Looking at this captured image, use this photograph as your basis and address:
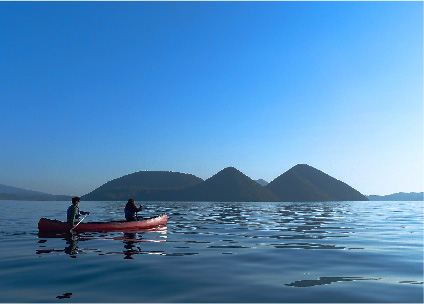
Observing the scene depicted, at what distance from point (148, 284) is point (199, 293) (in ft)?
6.44

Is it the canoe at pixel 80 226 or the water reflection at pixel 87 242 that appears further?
the canoe at pixel 80 226

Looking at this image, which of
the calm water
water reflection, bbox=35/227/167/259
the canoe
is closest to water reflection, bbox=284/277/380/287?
the calm water

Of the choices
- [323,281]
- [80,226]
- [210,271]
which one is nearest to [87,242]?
[80,226]

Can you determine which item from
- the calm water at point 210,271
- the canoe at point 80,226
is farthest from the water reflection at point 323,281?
the canoe at point 80,226

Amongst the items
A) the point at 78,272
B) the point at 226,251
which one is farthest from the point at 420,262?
the point at 78,272

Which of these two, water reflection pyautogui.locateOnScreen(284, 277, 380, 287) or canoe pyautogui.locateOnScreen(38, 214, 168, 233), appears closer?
water reflection pyautogui.locateOnScreen(284, 277, 380, 287)

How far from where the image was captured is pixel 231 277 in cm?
1303

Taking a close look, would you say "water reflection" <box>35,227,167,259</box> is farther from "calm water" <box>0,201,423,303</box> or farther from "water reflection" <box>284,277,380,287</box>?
"water reflection" <box>284,277,380,287</box>

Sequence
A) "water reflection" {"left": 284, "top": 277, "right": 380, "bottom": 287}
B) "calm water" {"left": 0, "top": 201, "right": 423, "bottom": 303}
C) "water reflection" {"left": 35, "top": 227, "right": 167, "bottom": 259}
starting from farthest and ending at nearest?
"water reflection" {"left": 35, "top": 227, "right": 167, "bottom": 259} → "water reflection" {"left": 284, "top": 277, "right": 380, "bottom": 287} → "calm water" {"left": 0, "top": 201, "right": 423, "bottom": 303}

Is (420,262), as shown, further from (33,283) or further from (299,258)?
(33,283)

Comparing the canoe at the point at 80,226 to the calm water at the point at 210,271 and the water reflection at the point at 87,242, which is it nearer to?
the water reflection at the point at 87,242

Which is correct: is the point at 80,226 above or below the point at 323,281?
above

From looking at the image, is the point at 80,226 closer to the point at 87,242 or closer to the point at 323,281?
the point at 87,242

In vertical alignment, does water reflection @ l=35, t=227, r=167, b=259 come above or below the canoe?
below
